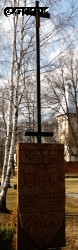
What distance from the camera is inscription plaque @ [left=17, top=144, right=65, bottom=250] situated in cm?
609

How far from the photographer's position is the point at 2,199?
38.2 ft

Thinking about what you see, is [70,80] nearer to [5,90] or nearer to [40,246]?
[5,90]

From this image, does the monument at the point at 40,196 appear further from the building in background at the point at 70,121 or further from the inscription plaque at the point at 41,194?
the building in background at the point at 70,121

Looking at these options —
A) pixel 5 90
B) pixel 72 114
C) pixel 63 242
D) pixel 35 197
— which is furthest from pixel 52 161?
pixel 72 114

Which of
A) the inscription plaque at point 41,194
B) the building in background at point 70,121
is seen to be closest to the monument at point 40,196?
the inscription plaque at point 41,194

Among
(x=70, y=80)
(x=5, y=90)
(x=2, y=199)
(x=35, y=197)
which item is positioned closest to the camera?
(x=35, y=197)

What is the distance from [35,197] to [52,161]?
0.61m

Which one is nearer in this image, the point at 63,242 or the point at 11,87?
the point at 63,242

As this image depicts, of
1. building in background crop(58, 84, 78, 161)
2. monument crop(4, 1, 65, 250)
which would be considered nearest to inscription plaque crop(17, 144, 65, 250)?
monument crop(4, 1, 65, 250)

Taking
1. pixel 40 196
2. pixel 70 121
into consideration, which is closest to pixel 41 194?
pixel 40 196

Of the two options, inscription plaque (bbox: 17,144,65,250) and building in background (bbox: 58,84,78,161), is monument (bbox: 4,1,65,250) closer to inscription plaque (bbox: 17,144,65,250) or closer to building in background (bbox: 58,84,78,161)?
inscription plaque (bbox: 17,144,65,250)

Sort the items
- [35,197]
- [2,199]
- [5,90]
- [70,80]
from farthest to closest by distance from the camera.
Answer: [70,80], [5,90], [2,199], [35,197]

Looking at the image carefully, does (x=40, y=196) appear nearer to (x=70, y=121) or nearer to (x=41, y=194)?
(x=41, y=194)

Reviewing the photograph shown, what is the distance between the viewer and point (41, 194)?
6203 mm
